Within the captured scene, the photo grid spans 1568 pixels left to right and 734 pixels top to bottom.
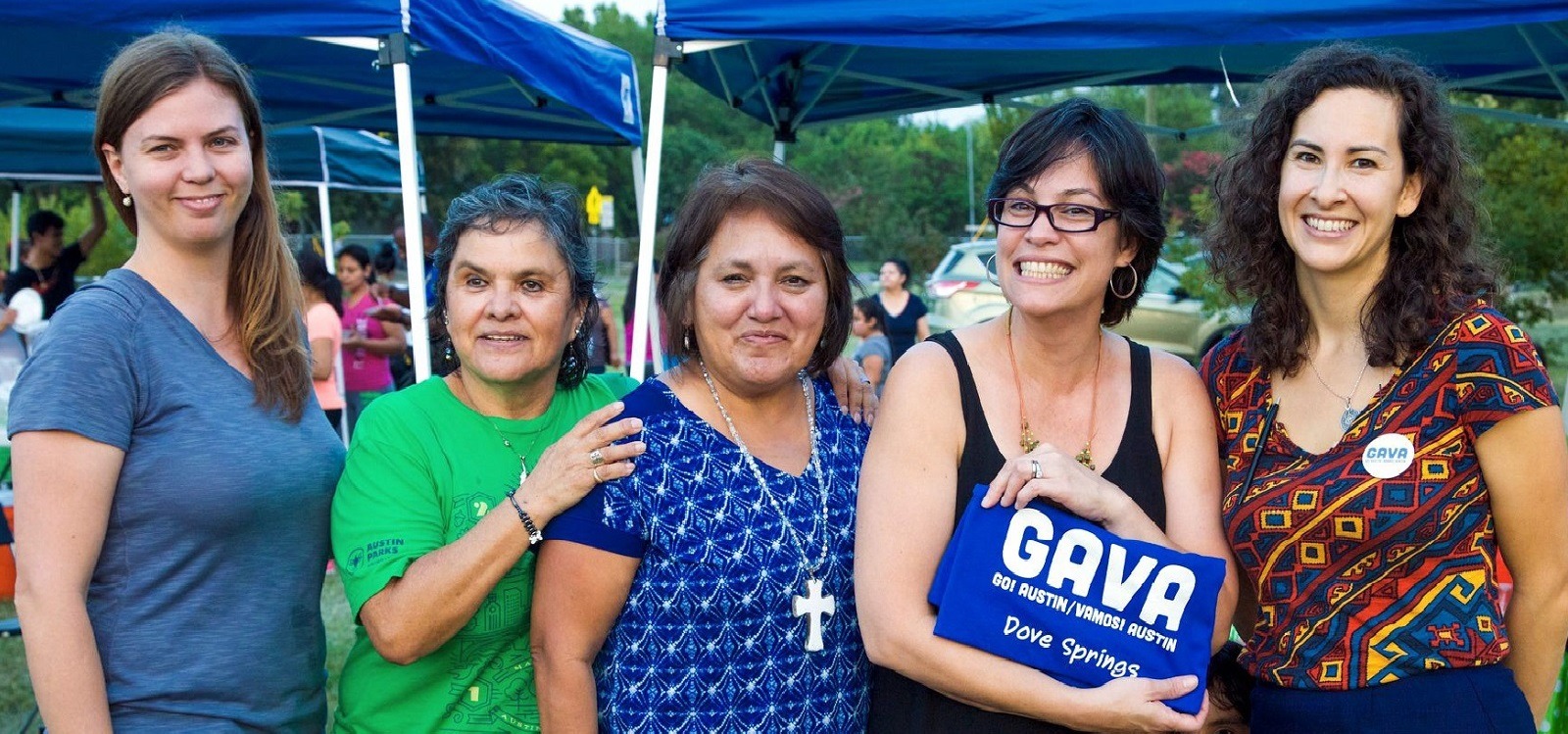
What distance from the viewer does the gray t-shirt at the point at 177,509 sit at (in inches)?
74.4

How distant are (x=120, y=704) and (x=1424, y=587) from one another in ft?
6.91

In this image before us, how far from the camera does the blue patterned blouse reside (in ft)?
6.52

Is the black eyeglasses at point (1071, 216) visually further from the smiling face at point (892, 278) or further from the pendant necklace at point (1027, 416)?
the smiling face at point (892, 278)

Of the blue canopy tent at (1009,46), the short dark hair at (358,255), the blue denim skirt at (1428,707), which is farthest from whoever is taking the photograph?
the short dark hair at (358,255)

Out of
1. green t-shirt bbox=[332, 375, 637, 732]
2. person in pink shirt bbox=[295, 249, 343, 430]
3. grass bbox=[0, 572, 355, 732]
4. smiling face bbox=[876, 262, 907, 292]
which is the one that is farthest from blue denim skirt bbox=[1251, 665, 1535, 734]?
smiling face bbox=[876, 262, 907, 292]

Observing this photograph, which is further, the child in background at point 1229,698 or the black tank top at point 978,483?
the child in background at point 1229,698

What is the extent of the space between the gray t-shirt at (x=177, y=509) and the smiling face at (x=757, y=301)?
29.8 inches

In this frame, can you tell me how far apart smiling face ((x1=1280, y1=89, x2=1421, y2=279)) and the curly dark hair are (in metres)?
0.03

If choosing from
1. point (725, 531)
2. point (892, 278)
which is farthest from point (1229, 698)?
point (892, 278)

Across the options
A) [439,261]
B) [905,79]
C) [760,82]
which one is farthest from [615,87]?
[439,261]

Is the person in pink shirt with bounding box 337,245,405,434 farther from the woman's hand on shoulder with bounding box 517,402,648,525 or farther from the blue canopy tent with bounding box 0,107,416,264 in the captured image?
the woman's hand on shoulder with bounding box 517,402,648,525

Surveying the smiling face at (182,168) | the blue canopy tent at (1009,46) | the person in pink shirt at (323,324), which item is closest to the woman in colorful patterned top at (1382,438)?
the smiling face at (182,168)

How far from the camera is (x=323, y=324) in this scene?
7219mm

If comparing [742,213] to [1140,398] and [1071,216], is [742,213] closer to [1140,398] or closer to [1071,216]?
[1071,216]
